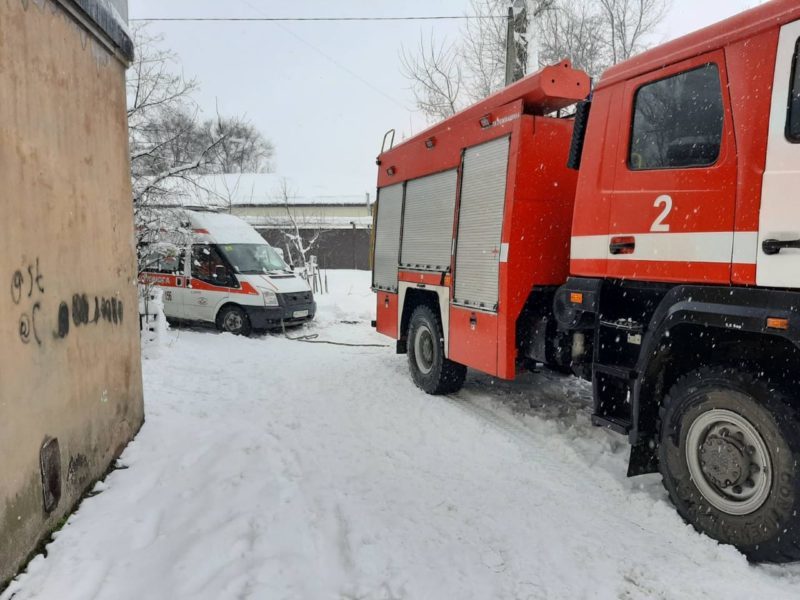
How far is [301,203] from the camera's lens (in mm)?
34656

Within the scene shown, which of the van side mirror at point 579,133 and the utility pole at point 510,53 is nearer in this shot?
the van side mirror at point 579,133

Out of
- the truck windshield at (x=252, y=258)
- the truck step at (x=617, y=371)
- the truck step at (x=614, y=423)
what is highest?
the truck windshield at (x=252, y=258)

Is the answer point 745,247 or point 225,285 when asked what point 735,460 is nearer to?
point 745,247

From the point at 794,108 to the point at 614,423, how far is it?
83.8 inches

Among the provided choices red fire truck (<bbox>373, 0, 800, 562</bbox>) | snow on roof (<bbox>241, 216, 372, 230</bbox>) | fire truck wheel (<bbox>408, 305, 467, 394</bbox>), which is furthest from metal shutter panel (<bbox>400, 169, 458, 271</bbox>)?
snow on roof (<bbox>241, 216, 372, 230</bbox>)

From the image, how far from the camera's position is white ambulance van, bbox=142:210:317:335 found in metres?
10.8

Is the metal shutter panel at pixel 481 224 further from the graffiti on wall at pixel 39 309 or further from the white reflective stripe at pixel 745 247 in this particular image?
the graffiti on wall at pixel 39 309

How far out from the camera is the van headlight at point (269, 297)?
10.7 meters

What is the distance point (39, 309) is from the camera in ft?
10.1

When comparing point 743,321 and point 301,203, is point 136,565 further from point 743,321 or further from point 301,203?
point 301,203

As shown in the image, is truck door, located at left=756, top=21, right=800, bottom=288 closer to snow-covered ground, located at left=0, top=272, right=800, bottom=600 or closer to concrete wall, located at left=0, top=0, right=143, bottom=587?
snow-covered ground, located at left=0, top=272, right=800, bottom=600

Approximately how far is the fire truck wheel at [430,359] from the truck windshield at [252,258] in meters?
5.14

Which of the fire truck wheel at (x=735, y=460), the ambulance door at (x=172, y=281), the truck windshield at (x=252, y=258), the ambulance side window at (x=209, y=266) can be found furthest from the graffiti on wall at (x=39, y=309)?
the ambulance door at (x=172, y=281)

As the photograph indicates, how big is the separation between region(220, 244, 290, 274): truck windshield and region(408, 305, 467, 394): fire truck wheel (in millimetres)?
5135
